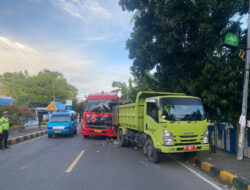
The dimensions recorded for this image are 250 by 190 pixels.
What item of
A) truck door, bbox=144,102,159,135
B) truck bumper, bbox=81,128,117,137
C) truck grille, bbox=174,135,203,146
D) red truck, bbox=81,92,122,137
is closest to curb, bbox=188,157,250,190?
truck grille, bbox=174,135,203,146

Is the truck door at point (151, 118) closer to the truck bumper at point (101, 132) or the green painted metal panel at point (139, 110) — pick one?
the green painted metal panel at point (139, 110)

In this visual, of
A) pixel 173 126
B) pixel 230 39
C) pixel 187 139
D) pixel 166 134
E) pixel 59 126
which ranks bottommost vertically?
pixel 59 126

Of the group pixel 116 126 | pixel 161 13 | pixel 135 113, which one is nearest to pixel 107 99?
pixel 116 126

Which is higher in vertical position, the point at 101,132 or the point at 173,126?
the point at 173,126

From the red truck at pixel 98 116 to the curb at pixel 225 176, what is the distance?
7.51m

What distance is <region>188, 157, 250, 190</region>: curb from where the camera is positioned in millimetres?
5122

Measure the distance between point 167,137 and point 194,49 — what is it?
524cm

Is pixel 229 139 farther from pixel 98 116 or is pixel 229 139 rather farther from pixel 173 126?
pixel 98 116

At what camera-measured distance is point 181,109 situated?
7.53 m

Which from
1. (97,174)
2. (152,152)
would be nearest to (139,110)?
(152,152)

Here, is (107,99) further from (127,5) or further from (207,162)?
(207,162)

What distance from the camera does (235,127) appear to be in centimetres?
897

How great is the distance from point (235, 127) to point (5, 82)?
2963 inches

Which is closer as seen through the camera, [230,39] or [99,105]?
[230,39]
